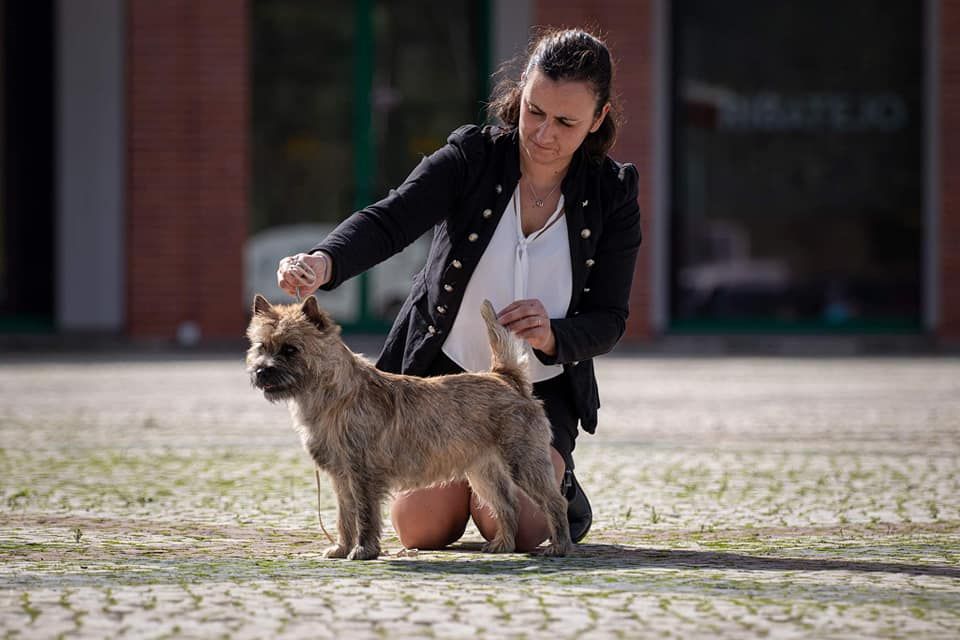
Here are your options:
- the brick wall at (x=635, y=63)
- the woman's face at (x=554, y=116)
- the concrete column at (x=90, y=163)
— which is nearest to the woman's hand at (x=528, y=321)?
the woman's face at (x=554, y=116)

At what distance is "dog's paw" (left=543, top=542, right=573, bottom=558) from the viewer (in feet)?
19.1

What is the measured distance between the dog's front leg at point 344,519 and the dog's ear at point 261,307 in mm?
639

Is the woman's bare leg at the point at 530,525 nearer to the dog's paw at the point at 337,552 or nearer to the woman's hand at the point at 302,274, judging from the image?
the dog's paw at the point at 337,552

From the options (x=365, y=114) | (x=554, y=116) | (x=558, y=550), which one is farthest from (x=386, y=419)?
(x=365, y=114)

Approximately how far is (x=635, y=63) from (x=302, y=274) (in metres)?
13.2

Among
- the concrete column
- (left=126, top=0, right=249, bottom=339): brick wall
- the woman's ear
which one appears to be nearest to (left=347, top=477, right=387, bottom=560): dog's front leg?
the woman's ear

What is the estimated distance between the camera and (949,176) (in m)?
18.0

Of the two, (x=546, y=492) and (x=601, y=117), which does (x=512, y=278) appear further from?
(x=546, y=492)

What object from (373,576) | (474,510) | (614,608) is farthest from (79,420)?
(614,608)

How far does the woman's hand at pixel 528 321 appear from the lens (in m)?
5.77

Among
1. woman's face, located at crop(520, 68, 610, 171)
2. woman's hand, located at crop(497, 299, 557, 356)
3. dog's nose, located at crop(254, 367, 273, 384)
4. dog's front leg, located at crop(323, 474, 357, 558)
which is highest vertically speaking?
woman's face, located at crop(520, 68, 610, 171)

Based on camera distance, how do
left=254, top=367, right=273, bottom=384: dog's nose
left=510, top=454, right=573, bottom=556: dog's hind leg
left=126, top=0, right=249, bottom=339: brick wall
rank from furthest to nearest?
left=126, top=0, right=249, bottom=339: brick wall, left=510, top=454, right=573, bottom=556: dog's hind leg, left=254, top=367, right=273, bottom=384: dog's nose

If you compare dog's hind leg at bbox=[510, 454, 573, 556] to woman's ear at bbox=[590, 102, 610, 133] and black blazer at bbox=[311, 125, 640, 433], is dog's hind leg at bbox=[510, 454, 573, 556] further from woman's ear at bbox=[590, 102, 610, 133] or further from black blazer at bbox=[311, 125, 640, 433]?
woman's ear at bbox=[590, 102, 610, 133]

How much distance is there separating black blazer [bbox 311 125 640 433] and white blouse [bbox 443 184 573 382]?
0.13ft
